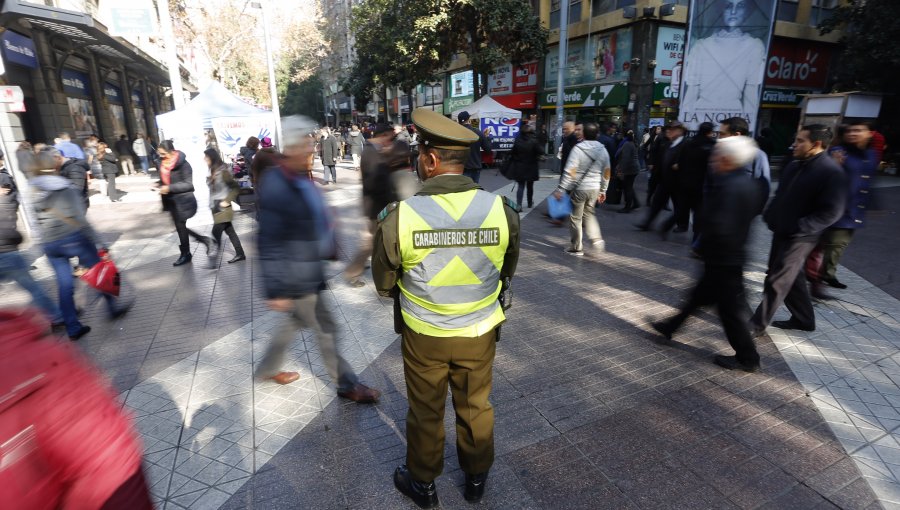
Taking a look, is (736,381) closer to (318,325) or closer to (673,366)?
(673,366)

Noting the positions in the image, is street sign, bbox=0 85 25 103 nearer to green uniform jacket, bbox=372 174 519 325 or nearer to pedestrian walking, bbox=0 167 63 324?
pedestrian walking, bbox=0 167 63 324

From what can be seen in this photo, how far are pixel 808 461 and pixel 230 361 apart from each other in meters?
4.18

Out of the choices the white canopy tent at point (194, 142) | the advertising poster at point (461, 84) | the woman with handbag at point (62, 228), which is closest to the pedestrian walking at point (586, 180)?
the woman with handbag at point (62, 228)

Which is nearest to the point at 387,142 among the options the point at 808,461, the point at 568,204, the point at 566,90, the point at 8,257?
the point at 568,204

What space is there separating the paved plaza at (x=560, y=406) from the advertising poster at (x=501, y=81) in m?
23.8

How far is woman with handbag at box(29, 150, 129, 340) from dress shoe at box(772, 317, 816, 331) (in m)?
6.52

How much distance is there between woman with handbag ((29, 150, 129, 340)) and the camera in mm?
4348

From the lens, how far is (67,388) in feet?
3.81

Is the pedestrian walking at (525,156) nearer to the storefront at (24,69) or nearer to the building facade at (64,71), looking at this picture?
the building facade at (64,71)

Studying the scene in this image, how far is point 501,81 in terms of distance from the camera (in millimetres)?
28406

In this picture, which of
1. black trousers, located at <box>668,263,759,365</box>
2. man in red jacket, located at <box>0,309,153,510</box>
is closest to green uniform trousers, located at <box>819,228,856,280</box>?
black trousers, located at <box>668,263,759,365</box>

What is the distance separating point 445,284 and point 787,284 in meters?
3.40

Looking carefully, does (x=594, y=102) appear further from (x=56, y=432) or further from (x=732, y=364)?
(x=56, y=432)

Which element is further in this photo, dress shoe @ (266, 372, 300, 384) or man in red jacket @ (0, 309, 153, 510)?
dress shoe @ (266, 372, 300, 384)
